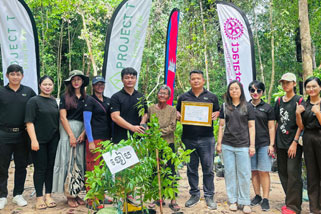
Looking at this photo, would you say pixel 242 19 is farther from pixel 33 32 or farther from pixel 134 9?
pixel 33 32

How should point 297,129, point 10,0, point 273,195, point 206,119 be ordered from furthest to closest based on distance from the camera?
point 10,0
point 273,195
point 206,119
point 297,129

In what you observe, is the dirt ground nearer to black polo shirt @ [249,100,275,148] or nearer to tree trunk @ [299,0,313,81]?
black polo shirt @ [249,100,275,148]

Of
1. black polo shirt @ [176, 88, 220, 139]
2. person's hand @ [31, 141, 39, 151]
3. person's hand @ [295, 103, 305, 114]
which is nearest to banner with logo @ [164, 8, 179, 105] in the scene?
black polo shirt @ [176, 88, 220, 139]

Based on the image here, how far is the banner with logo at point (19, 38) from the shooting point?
6012mm

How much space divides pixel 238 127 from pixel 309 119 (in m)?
0.93

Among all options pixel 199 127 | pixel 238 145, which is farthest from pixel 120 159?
pixel 238 145

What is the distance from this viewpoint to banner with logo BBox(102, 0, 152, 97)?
18.2ft

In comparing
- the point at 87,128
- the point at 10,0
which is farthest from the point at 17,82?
the point at 10,0

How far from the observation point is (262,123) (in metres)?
4.58

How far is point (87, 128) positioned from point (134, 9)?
8.77 ft

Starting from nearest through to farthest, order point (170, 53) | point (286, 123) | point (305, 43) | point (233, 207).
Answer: point (286, 123), point (233, 207), point (170, 53), point (305, 43)

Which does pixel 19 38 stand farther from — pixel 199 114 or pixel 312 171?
pixel 312 171

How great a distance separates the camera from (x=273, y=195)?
5480 millimetres

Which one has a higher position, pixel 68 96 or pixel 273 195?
pixel 68 96
